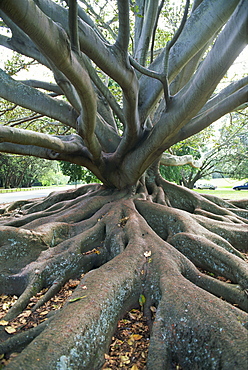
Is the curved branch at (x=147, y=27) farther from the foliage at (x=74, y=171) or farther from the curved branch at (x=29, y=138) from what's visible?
the foliage at (x=74, y=171)

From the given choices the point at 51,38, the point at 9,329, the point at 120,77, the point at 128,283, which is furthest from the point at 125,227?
the point at 51,38

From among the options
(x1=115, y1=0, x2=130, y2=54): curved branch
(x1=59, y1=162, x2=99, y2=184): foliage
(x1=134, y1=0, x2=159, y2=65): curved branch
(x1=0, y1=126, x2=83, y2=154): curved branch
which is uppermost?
(x1=134, y1=0, x2=159, y2=65): curved branch

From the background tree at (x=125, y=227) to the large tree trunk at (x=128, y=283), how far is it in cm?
1

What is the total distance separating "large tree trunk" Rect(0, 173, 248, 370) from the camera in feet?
5.79

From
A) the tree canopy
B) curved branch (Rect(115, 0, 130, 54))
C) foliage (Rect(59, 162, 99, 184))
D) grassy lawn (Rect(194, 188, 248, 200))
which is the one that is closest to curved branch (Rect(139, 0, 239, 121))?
the tree canopy

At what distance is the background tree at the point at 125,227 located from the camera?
186cm

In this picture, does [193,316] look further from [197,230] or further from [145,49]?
[145,49]

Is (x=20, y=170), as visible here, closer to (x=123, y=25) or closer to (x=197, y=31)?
(x=197, y=31)

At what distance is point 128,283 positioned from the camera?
8.32 ft

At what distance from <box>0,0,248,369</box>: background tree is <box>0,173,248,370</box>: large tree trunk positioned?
0.01 m

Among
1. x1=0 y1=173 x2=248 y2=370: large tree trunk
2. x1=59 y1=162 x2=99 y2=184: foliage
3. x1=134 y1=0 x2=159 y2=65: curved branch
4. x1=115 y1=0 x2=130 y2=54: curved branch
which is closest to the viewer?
x1=0 y1=173 x2=248 y2=370: large tree trunk

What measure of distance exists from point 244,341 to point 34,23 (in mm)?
2789

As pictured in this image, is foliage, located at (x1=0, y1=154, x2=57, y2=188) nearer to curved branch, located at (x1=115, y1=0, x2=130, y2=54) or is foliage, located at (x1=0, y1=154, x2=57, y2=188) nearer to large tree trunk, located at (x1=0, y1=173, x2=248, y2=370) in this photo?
large tree trunk, located at (x1=0, y1=173, x2=248, y2=370)

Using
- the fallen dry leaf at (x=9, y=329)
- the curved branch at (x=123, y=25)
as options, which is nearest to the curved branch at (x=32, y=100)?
the curved branch at (x=123, y=25)
